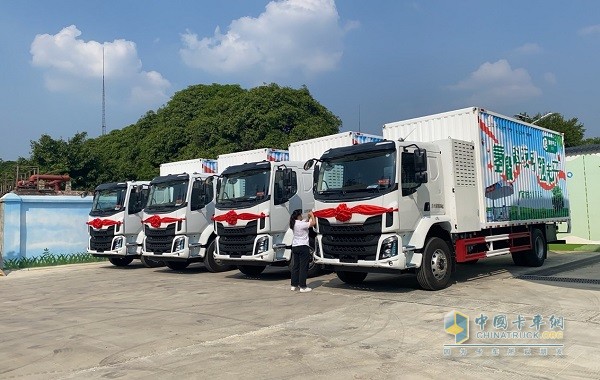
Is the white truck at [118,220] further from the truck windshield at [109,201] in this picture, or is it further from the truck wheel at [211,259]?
the truck wheel at [211,259]

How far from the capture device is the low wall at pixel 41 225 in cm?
1731

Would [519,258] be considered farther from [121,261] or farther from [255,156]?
[121,261]

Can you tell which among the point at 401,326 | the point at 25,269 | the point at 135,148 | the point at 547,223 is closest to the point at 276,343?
the point at 401,326

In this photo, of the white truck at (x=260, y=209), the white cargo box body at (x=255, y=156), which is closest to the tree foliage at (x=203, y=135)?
the white cargo box body at (x=255, y=156)

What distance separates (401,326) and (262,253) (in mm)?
4741

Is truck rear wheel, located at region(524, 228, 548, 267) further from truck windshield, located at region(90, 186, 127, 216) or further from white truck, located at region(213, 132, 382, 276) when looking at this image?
truck windshield, located at region(90, 186, 127, 216)

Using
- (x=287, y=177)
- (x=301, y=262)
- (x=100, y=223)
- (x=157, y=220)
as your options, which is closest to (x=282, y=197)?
(x=287, y=177)

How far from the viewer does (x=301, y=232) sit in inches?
377

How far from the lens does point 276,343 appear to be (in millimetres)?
5938

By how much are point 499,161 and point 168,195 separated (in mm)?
8195

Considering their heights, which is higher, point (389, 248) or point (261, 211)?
point (261, 211)

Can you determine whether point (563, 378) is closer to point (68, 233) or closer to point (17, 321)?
point (17, 321)

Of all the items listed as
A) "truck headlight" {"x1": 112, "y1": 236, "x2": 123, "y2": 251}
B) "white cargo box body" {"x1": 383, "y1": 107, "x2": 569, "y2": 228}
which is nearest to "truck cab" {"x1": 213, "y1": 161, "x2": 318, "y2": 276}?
"white cargo box body" {"x1": 383, "y1": 107, "x2": 569, "y2": 228}

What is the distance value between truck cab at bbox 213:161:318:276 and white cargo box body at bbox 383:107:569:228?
7.92 feet
